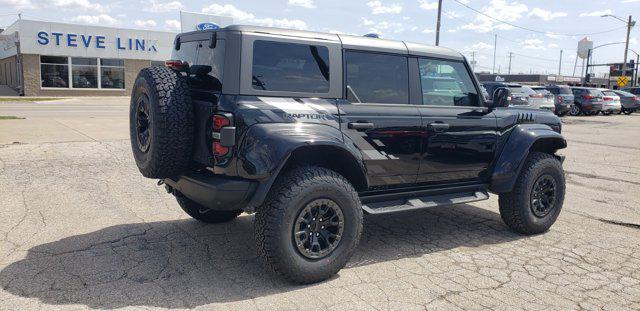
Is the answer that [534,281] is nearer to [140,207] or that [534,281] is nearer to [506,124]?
[506,124]

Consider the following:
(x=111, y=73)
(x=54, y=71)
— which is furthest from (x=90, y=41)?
(x=54, y=71)

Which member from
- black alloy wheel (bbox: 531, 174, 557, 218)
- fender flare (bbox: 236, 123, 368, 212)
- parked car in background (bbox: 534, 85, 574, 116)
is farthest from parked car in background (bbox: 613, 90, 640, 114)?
fender flare (bbox: 236, 123, 368, 212)

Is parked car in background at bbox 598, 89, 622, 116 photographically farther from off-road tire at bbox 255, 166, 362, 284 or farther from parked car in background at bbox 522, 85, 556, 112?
off-road tire at bbox 255, 166, 362, 284

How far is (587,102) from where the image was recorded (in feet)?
86.9

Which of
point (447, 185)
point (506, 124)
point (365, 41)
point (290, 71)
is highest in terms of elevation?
point (365, 41)

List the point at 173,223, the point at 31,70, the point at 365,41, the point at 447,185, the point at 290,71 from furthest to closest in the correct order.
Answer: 1. the point at 31,70
2. the point at 173,223
3. the point at 447,185
4. the point at 365,41
5. the point at 290,71

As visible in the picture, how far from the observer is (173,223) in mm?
5379

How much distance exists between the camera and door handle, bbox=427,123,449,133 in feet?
15.0

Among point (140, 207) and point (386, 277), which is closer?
point (386, 277)

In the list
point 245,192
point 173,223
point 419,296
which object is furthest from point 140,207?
point 419,296

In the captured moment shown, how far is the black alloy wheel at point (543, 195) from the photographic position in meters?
5.30

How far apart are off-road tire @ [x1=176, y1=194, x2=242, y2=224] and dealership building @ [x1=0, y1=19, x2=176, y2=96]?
3107cm

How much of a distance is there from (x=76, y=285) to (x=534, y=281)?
3538 millimetres

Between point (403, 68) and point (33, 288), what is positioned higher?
point (403, 68)
